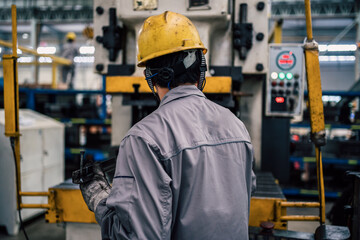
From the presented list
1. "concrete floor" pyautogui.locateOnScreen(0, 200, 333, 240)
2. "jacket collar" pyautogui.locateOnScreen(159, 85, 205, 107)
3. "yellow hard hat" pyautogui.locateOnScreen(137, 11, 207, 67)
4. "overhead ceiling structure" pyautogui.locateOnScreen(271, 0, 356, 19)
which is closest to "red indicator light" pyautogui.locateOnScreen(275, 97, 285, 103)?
"yellow hard hat" pyautogui.locateOnScreen(137, 11, 207, 67)

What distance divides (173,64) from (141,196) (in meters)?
0.46

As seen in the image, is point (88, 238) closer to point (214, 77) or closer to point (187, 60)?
point (214, 77)

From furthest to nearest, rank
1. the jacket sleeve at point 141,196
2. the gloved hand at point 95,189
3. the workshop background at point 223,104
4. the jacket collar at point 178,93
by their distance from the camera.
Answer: the workshop background at point 223,104, the gloved hand at point 95,189, the jacket collar at point 178,93, the jacket sleeve at point 141,196

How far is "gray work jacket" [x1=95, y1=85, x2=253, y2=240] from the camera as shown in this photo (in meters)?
0.80

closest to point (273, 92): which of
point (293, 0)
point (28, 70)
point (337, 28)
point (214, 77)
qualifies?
point (214, 77)

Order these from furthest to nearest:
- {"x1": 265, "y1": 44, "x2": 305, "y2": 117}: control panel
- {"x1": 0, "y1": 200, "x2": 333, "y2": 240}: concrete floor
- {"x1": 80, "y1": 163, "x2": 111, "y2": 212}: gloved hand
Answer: {"x1": 0, "y1": 200, "x2": 333, "y2": 240}: concrete floor → {"x1": 265, "y1": 44, "x2": 305, "y2": 117}: control panel → {"x1": 80, "y1": 163, "x2": 111, "y2": 212}: gloved hand

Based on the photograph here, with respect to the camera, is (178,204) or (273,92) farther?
(273,92)

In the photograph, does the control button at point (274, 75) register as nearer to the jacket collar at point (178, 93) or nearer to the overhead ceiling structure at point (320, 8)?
the jacket collar at point (178, 93)

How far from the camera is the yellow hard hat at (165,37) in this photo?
3.45 feet

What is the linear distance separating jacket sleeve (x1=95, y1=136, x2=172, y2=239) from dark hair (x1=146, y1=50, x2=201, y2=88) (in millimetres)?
267

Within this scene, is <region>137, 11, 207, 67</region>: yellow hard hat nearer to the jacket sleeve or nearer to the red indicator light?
the jacket sleeve

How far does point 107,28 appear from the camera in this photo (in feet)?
6.57

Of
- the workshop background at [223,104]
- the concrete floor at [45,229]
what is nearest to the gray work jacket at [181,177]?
the workshop background at [223,104]

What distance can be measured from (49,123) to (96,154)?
1216 millimetres
